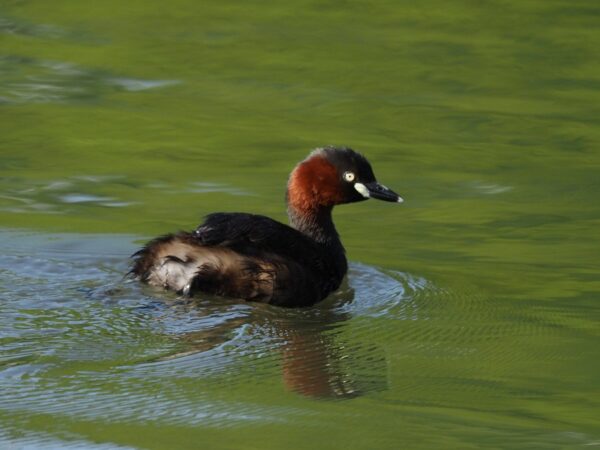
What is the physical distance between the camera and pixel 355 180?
904 centimetres

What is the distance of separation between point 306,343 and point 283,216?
8.61ft

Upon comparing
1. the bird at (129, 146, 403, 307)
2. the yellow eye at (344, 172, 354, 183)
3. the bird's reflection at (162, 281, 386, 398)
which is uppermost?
the yellow eye at (344, 172, 354, 183)

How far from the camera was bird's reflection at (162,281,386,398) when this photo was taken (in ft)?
22.0

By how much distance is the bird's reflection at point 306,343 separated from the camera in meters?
6.71

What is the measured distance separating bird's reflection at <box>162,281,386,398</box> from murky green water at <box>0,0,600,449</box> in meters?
0.02

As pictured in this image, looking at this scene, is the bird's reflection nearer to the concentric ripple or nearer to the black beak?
the concentric ripple

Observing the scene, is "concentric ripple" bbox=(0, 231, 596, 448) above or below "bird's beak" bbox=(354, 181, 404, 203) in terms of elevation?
below

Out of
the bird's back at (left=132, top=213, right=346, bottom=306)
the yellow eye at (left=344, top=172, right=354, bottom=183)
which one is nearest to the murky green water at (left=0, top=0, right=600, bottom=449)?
the bird's back at (left=132, top=213, right=346, bottom=306)

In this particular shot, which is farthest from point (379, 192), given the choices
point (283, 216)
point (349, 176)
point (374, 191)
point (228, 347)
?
point (228, 347)

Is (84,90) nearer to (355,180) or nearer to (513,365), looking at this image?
(355,180)

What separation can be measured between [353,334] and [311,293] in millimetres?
718

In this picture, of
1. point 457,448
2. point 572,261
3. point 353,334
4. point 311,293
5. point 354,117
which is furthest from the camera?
point 354,117

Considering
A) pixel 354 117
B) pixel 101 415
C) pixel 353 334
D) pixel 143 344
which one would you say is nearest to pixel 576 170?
pixel 354 117

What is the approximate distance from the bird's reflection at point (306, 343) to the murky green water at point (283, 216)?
0.02 m
